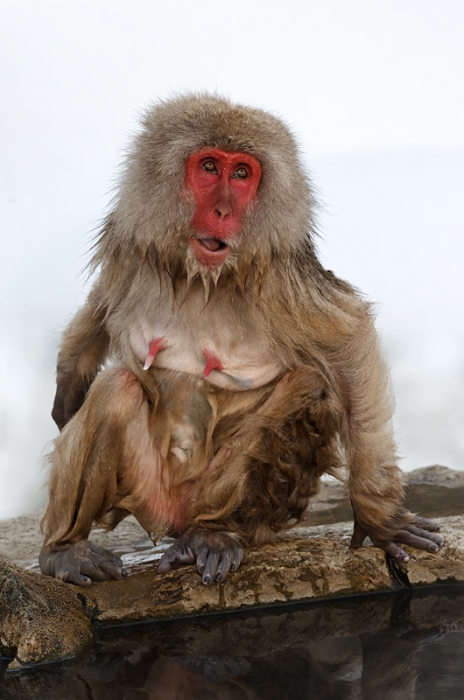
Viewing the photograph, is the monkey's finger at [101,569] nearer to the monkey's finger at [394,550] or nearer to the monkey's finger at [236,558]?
the monkey's finger at [236,558]

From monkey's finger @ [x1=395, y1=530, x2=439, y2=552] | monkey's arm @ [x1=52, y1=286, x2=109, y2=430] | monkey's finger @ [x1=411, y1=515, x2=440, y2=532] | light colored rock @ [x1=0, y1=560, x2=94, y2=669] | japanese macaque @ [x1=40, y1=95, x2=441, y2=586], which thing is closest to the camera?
light colored rock @ [x1=0, y1=560, x2=94, y2=669]

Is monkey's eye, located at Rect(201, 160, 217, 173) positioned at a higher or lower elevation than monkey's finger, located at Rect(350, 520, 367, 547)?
higher

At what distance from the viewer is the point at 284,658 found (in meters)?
3.57

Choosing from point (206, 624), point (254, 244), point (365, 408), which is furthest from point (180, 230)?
point (206, 624)

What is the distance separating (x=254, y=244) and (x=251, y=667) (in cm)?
160

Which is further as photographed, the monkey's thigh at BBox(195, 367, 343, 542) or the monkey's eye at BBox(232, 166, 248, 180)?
A: the monkey's thigh at BBox(195, 367, 343, 542)

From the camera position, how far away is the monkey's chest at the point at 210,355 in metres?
4.25

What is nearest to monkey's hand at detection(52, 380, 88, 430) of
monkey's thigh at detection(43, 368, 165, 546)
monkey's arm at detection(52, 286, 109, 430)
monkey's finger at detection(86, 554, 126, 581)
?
monkey's arm at detection(52, 286, 109, 430)

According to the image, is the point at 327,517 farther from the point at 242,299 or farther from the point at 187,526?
the point at 242,299

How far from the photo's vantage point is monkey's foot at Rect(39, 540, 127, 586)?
161 inches

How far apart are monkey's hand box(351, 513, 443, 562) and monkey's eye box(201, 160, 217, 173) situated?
1597mm

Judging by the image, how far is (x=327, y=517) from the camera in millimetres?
5449

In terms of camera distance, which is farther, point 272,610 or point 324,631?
point 272,610

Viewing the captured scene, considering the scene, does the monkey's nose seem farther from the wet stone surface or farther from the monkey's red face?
the wet stone surface
